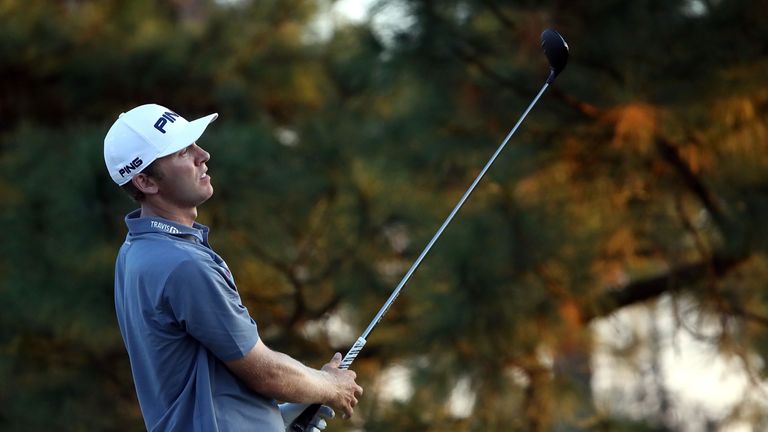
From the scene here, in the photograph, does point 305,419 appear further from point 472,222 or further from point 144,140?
point 472,222

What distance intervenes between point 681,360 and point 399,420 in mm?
1239

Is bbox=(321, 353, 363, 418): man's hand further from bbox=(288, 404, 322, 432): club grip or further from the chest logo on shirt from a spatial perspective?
the chest logo on shirt

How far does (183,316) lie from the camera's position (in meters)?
1.63

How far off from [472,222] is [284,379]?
2497mm

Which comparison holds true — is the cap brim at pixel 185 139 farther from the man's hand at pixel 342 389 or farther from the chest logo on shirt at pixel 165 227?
the man's hand at pixel 342 389

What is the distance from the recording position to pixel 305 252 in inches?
191

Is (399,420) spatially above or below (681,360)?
above

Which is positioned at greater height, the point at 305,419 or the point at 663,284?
the point at 305,419

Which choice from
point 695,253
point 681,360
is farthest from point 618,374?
point 695,253

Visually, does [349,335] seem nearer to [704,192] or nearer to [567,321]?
[567,321]

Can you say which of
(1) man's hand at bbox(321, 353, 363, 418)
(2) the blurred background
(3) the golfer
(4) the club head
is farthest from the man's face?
(2) the blurred background

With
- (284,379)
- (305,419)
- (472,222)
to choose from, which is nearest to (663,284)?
(472,222)

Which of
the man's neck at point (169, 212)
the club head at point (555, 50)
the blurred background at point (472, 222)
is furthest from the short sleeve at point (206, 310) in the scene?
the blurred background at point (472, 222)

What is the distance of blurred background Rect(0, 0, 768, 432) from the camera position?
13.6ft
